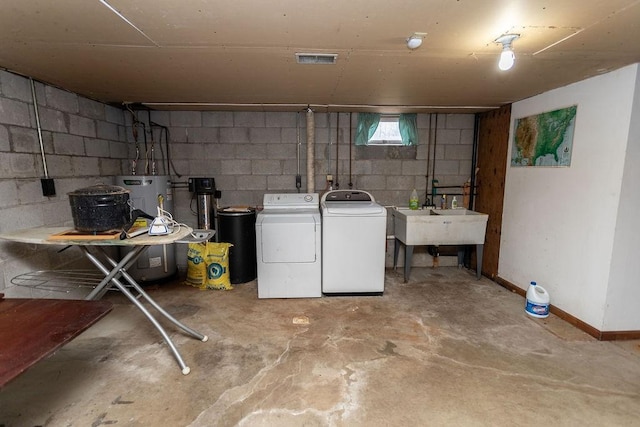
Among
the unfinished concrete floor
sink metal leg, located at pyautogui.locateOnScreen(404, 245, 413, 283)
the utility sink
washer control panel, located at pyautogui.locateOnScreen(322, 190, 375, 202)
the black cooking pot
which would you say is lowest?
the unfinished concrete floor

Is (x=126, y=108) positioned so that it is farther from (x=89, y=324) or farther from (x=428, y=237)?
(x=428, y=237)

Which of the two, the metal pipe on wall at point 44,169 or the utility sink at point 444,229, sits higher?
the metal pipe on wall at point 44,169

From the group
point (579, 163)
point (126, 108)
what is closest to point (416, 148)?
point (579, 163)

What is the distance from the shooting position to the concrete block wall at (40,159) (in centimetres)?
218

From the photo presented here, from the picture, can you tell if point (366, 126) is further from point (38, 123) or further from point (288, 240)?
point (38, 123)

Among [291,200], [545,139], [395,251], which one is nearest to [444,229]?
[395,251]

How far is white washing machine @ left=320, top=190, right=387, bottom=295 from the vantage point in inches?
118

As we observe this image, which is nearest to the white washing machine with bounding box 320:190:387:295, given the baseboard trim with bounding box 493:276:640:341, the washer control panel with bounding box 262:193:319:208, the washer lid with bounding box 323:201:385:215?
the washer lid with bounding box 323:201:385:215

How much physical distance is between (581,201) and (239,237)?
124 inches

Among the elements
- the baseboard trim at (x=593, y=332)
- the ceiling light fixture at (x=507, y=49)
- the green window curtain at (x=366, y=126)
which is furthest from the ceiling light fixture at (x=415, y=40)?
the baseboard trim at (x=593, y=332)

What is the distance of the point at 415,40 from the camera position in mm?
1685

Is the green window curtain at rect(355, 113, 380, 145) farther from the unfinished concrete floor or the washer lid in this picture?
the unfinished concrete floor

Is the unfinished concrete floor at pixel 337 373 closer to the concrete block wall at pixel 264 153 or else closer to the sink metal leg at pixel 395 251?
the sink metal leg at pixel 395 251

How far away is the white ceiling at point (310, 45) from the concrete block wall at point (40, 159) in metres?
0.19
